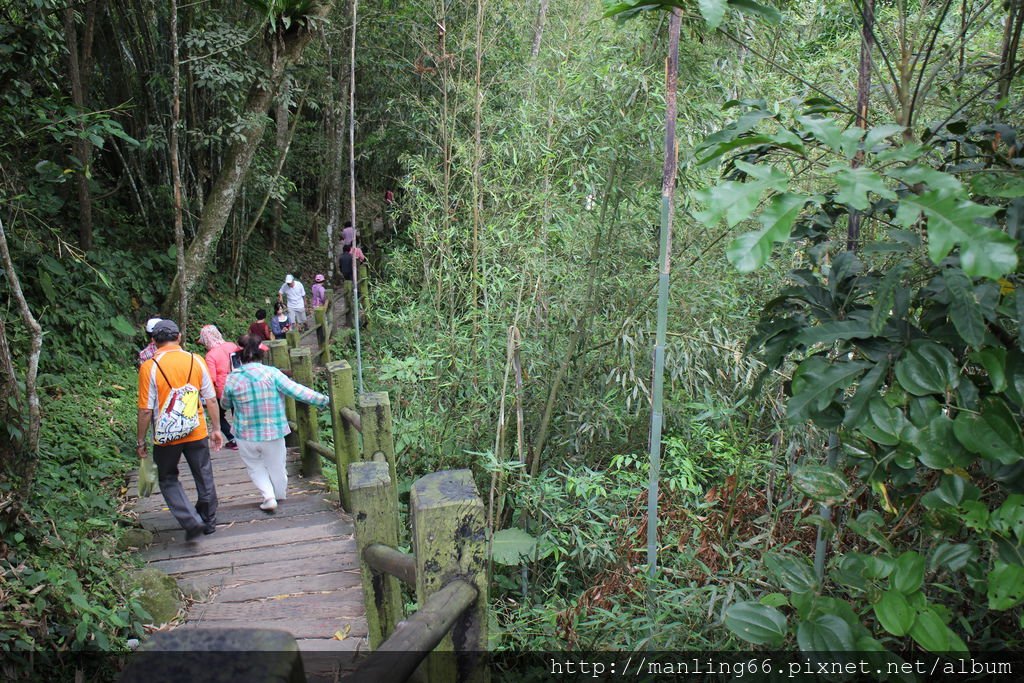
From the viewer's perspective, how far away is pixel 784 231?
1.12 metres

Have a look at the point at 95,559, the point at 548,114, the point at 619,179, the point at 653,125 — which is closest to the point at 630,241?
the point at 619,179

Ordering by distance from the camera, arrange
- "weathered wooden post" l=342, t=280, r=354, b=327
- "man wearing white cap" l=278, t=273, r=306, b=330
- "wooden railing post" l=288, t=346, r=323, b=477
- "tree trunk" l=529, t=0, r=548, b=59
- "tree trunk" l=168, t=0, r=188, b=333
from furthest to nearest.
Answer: "weathered wooden post" l=342, t=280, r=354, b=327
"man wearing white cap" l=278, t=273, r=306, b=330
"tree trunk" l=529, t=0, r=548, b=59
"tree trunk" l=168, t=0, r=188, b=333
"wooden railing post" l=288, t=346, r=323, b=477

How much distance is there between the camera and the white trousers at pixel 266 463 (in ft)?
13.1

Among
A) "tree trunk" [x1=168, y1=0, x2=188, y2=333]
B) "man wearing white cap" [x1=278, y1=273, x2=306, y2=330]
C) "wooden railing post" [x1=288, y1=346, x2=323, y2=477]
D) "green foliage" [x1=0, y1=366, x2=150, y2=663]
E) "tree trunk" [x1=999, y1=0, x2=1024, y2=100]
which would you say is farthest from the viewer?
"man wearing white cap" [x1=278, y1=273, x2=306, y2=330]

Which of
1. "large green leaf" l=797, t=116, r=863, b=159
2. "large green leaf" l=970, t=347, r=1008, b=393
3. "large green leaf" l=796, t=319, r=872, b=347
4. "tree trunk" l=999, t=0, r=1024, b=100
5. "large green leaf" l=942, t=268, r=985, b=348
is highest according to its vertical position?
"tree trunk" l=999, t=0, r=1024, b=100

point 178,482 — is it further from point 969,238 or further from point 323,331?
point 323,331

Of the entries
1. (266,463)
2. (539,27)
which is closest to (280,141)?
(539,27)

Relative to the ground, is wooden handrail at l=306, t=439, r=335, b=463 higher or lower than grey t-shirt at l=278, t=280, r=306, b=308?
lower

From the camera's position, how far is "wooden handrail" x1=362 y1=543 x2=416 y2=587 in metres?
1.85

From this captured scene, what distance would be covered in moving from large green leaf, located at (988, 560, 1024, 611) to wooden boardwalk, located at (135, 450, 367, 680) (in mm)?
2408

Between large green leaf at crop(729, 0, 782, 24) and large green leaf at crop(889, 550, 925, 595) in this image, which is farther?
large green leaf at crop(729, 0, 782, 24)

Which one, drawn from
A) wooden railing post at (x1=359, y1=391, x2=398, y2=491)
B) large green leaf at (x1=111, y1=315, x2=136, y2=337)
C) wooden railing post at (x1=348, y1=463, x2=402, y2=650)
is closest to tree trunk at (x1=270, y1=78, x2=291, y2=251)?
large green leaf at (x1=111, y1=315, x2=136, y2=337)

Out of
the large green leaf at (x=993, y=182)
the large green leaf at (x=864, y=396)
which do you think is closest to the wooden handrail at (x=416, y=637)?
the large green leaf at (x=864, y=396)

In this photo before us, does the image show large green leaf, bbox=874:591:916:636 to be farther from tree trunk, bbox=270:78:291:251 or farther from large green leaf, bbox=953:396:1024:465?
tree trunk, bbox=270:78:291:251
